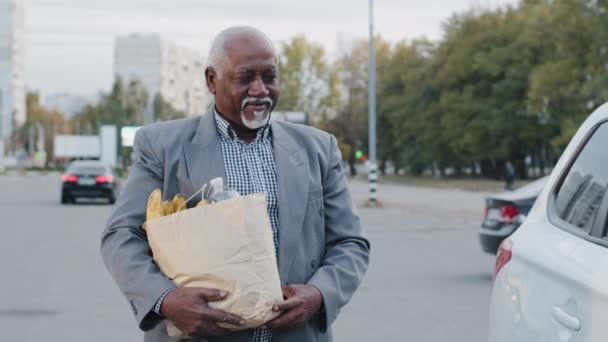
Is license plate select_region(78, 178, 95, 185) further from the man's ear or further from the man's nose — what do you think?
the man's nose

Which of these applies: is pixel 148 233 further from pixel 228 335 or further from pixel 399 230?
pixel 399 230

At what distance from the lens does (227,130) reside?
10.3ft

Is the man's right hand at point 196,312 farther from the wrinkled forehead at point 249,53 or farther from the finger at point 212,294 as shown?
the wrinkled forehead at point 249,53

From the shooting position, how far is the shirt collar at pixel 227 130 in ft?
10.3

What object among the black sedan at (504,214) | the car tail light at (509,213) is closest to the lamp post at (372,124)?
the black sedan at (504,214)

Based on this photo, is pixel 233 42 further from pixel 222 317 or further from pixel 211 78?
pixel 222 317

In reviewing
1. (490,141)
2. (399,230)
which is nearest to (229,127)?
(399,230)

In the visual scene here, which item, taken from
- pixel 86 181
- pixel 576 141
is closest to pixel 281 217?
pixel 576 141

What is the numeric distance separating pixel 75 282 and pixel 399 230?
1069 cm

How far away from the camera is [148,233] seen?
2865 mm

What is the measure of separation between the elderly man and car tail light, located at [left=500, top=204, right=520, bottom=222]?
922 centimetres

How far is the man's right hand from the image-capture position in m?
2.75

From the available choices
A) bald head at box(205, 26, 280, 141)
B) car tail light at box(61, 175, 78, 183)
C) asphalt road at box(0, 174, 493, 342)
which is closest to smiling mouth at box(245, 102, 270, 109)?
bald head at box(205, 26, 280, 141)

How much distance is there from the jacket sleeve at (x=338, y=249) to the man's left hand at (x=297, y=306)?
38mm
